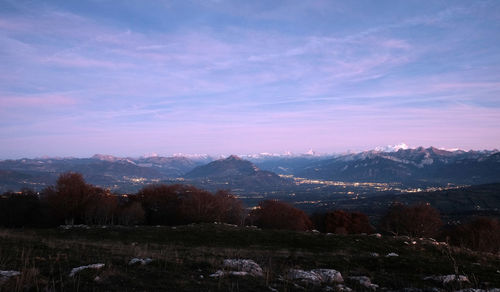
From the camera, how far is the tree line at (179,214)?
222 ft

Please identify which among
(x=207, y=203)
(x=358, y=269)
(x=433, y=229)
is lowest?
(x=433, y=229)

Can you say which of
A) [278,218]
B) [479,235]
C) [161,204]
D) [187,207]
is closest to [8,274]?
[187,207]

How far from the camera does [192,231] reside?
3738 centimetres

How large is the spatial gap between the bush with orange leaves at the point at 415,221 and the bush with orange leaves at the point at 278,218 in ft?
76.0

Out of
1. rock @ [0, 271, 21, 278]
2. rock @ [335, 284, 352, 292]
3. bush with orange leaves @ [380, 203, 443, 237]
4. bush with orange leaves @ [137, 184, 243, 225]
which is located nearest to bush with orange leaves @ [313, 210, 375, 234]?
bush with orange leaves @ [380, 203, 443, 237]

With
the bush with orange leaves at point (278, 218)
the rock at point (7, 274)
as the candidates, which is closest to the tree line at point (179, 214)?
the bush with orange leaves at point (278, 218)

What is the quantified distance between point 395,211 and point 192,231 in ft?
229

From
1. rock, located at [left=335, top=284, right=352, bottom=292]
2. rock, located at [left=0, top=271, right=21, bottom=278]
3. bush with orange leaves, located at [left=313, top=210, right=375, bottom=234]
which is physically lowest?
bush with orange leaves, located at [left=313, top=210, right=375, bottom=234]

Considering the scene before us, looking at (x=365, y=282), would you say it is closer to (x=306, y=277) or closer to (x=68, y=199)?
(x=306, y=277)

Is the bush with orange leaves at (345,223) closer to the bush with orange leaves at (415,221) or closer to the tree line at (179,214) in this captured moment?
the tree line at (179,214)

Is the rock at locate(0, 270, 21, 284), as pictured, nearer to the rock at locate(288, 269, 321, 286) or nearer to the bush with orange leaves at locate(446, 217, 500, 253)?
the rock at locate(288, 269, 321, 286)

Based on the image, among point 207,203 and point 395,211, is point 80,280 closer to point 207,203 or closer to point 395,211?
point 207,203

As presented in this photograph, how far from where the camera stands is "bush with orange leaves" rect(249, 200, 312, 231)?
82994 millimetres

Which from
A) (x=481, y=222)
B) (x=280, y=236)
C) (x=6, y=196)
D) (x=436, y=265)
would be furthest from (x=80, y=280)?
(x=481, y=222)
